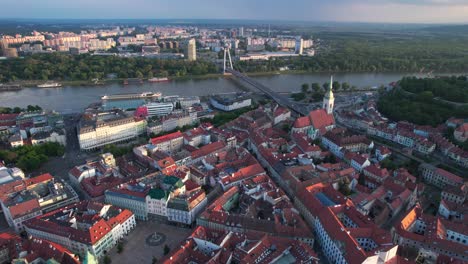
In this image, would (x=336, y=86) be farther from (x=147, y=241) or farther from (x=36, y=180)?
(x=36, y=180)

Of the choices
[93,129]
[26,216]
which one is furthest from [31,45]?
[26,216]

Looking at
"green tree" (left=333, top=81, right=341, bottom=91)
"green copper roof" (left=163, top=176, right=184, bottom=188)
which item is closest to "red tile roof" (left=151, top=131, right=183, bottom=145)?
"green copper roof" (left=163, top=176, right=184, bottom=188)

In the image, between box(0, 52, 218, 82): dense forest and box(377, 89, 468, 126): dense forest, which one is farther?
box(0, 52, 218, 82): dense forest

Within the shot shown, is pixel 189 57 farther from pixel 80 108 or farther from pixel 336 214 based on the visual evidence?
pixel 336 214

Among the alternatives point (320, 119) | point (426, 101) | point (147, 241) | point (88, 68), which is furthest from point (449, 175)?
point (88, 68)

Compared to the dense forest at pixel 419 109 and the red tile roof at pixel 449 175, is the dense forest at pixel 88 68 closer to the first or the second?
the dense forest at pixel 419 109

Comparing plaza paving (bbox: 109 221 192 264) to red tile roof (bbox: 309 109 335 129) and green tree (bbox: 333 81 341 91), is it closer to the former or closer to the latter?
red tile roof (bbox: 309 109 335 129)
